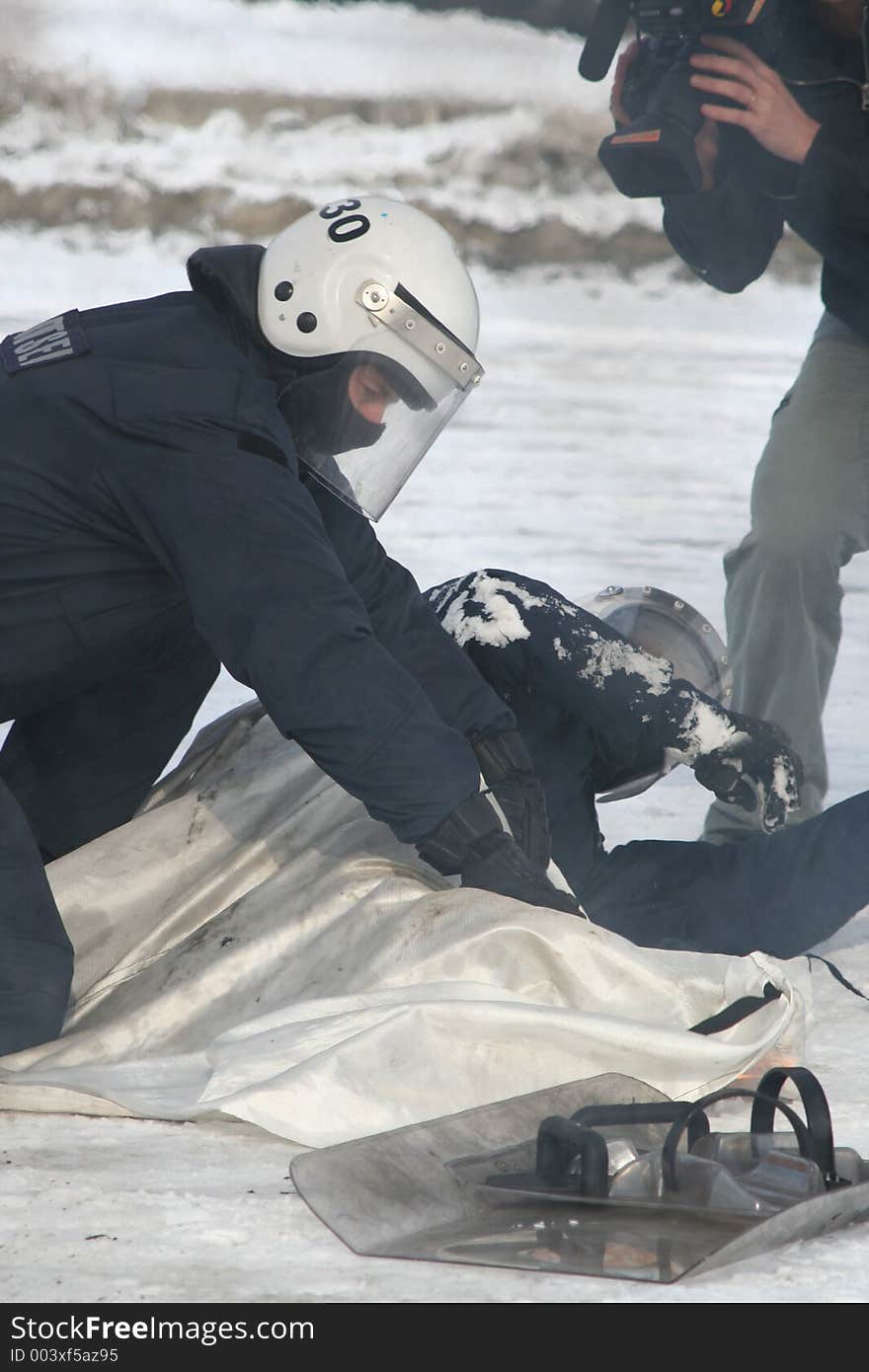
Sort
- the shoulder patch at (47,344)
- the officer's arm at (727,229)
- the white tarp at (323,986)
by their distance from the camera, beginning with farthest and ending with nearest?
the officer's arm at (727,229) < the shoulder patch at (47,344) < the white tarp at (323,986)

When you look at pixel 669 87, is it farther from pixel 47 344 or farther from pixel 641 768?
pixel 47 344

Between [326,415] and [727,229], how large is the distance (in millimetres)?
1382

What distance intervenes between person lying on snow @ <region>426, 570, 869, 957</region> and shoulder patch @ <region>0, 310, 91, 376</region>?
2.52ft

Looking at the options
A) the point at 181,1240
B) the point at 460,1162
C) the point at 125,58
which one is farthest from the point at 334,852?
the point at 125,58

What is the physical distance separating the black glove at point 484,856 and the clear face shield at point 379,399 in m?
0.51

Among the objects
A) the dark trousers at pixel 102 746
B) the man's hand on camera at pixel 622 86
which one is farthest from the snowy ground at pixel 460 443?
the man's hand on camera at pixel 622 86

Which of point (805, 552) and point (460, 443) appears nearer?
point (805, 552)

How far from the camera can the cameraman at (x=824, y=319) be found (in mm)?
3188

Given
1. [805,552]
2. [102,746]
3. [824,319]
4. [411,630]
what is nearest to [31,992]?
[102,746]

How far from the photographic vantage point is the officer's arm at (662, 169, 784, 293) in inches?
133

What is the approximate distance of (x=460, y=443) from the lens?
28.3 ft

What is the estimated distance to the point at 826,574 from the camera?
3.30 metres

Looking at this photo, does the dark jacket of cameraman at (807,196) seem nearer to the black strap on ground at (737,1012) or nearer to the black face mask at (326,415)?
the black face mask at (326,415)

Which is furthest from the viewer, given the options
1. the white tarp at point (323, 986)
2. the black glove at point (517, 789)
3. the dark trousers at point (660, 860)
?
the dark trousers at point (660, 860)
